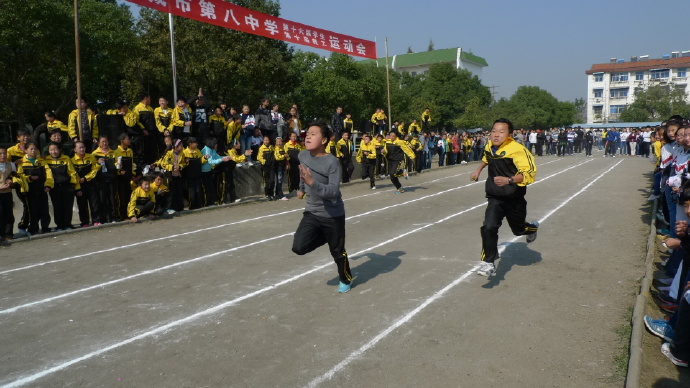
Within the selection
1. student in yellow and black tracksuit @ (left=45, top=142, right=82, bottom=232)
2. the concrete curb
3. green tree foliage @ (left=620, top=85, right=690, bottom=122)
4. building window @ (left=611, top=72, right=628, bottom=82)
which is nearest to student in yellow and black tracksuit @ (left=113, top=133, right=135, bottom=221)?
student in yellow and black tracksuit @ (left=45, top=142, right=82, bottom=232)

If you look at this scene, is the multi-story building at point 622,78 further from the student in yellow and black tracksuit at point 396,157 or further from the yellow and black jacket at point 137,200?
the yellow and black jacket at point 137,200

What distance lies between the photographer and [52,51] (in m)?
23.3

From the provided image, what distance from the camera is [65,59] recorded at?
23891 mm

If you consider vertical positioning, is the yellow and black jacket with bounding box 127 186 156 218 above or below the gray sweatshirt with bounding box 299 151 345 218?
below

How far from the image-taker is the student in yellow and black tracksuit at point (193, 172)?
1311cm

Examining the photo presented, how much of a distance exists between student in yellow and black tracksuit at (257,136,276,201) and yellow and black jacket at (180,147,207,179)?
6.31 feet

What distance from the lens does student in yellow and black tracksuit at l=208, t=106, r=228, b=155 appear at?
1482cm

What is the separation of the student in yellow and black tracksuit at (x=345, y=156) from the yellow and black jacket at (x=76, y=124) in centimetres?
809

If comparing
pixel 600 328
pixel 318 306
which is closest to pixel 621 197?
pixel 600 328

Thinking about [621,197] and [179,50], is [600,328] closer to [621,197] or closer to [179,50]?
[621,197]

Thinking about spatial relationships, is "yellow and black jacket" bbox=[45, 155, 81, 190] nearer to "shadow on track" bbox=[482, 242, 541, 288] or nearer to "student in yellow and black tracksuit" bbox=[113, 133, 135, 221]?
"student in yellow and black tracksuit" bbox=[113, 133, 135, 221]

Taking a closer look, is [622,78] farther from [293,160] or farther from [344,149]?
[293,160]

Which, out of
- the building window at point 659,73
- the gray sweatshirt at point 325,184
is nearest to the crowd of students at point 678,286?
the gray sweatshirt at point 325,184

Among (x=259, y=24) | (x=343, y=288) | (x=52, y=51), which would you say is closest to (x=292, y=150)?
(x=259, y=24)
